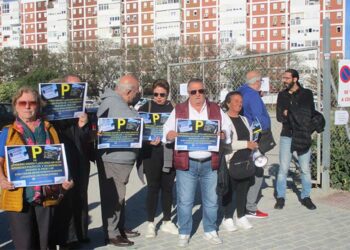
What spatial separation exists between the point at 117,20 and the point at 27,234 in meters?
104

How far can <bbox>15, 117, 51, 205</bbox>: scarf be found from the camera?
3656mm

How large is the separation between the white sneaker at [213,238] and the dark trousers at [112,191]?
1.13 m

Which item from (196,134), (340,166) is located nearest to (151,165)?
(196,134)

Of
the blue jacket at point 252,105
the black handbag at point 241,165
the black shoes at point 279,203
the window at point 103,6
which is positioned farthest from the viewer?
the window at point 103,6

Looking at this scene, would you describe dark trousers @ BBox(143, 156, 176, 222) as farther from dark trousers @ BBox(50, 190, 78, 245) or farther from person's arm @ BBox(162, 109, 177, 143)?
dark trousers @ BBox(50, 190, 78, 245)

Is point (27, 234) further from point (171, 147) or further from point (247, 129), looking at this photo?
point (247, 129)

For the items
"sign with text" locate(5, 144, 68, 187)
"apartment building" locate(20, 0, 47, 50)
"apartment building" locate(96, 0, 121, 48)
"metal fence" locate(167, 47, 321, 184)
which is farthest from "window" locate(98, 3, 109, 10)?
"sign with text" locate(5, 144, 68, 187)

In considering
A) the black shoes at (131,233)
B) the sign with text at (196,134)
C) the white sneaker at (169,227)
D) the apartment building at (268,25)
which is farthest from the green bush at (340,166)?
the apartment building at (268,25)

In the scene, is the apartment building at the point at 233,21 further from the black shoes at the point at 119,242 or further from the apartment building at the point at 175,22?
the black shoes at the point at 119,242

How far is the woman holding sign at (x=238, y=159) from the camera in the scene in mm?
5672

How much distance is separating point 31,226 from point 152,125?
2259 mm

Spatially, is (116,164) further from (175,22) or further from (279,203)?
(175,22)

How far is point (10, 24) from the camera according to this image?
4594 inches

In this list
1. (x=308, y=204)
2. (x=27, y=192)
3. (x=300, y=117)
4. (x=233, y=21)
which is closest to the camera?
(x=27, y=192)
